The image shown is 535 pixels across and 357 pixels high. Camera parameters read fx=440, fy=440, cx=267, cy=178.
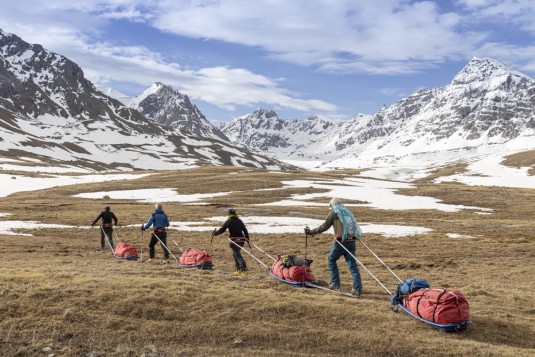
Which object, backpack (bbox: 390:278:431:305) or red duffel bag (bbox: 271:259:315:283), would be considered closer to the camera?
backpack (bbox: 390:278:431:305)

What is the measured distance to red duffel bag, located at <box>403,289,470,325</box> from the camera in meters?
11.4

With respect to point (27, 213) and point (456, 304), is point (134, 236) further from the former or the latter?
point (456, 304)

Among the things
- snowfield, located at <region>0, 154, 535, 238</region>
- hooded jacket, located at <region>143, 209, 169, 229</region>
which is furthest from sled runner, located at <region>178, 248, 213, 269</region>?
snowfield, located at <region>0, 154, 535, 238</region>

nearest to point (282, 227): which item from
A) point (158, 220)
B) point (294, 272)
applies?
point (158, 220)

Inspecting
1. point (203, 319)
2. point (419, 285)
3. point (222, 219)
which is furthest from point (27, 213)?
point (419, 285)

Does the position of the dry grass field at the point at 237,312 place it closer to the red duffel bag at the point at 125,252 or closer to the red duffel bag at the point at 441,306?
the red duffel bag at the point at 441,306

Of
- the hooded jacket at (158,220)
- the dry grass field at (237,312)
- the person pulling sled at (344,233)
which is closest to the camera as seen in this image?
the dry grass field at (237,312)

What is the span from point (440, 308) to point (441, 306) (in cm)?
6

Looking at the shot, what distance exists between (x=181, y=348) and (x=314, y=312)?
3938mm

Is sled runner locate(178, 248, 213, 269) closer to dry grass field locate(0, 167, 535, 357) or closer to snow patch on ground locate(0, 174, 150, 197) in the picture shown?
dry grass field locate(0, 167, 535, 357)

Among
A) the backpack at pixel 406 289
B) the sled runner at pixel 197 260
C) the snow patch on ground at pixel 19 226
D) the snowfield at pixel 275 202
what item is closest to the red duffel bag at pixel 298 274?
the backpack at pixel 406 289

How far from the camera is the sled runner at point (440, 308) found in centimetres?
1135

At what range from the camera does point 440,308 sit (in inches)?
452

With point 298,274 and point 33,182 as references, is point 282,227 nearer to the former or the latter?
point 298,274
